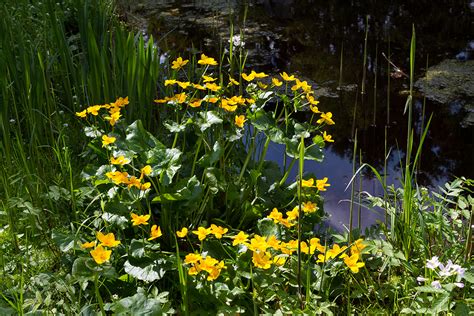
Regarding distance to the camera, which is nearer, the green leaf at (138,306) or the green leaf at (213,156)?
the green leaf at (138,306)

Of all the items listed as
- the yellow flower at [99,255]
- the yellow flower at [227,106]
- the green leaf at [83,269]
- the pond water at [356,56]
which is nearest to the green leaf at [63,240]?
the green leaf at [83,269]


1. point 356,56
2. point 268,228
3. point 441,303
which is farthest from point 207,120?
point 356,56

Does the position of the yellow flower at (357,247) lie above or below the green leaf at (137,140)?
Result: below

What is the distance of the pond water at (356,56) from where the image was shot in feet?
9.07

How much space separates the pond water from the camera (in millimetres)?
2766

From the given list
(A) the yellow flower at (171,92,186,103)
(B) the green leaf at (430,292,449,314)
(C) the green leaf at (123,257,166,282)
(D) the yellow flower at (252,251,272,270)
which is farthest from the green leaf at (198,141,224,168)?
(B) the green leaf at (430,292,449,314)

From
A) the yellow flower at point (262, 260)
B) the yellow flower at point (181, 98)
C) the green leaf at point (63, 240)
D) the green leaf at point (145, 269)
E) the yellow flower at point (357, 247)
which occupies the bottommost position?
the green leaf at point (145, 269)

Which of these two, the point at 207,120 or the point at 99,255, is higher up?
the point at 207,120

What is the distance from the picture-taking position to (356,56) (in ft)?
13.0

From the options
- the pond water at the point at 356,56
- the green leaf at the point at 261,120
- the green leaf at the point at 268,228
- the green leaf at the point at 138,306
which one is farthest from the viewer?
the pond water at the point at 356,56

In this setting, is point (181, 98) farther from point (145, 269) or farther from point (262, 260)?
point (262, 260)

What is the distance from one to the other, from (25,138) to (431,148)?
6.42 ft

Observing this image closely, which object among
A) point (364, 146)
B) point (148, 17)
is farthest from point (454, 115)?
point (148, 17)

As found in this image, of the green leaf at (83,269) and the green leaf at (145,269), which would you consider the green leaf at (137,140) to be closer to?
the green leaf at (145,269)
